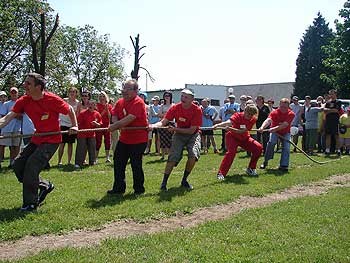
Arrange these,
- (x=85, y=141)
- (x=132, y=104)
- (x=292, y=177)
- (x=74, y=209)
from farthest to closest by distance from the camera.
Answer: (x=85, y=141) < (x=292, y=177) < (x=132, y=104) < (x=74, y=209)

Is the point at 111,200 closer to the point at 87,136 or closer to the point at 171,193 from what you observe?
the point at 171,193

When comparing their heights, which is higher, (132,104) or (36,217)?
(132,104)

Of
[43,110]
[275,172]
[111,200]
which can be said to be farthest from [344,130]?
[43,110]

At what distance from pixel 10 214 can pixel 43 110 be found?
4.97 ft

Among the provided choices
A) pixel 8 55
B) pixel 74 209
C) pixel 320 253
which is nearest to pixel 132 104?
pixel 74 209

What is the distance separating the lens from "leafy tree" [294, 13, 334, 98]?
50.3m

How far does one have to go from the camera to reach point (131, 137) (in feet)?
24.0

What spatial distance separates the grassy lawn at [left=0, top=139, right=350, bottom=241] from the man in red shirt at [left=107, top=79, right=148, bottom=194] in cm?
26

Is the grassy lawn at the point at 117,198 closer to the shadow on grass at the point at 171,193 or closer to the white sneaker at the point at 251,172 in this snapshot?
the shadow on grass at the point at 171,193

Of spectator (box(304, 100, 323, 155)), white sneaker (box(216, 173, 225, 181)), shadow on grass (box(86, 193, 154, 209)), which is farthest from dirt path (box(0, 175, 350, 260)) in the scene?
spectator (box(304, 100, 323, 155))

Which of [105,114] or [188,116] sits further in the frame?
[105,114]

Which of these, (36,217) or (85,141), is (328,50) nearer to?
(85,141)

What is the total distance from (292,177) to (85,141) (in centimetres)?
500

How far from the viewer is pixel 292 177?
30.8 ft
